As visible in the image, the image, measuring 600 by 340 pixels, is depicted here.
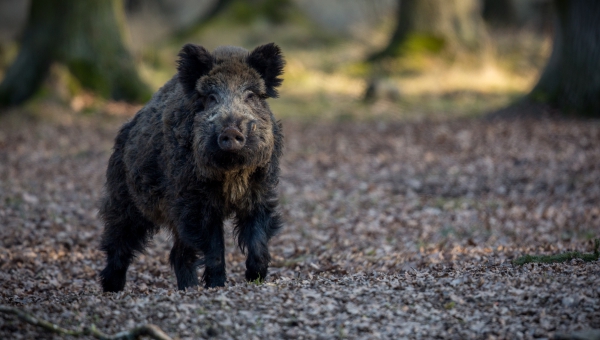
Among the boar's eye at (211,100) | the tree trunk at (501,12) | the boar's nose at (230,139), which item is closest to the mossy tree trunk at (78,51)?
the boar's eye at (211,100)

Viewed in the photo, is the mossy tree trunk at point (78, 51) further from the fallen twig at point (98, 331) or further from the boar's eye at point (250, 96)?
the fallen twig at point (98, 331)

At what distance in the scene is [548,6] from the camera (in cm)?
2598

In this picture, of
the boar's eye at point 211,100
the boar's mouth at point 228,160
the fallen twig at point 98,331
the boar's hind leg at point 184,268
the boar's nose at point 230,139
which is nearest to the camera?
the fallen twig at point 98,331

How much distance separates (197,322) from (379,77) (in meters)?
15.9

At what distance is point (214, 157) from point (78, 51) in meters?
11.7

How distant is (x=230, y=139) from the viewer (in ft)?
17.9

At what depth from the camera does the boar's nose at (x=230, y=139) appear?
5.44m

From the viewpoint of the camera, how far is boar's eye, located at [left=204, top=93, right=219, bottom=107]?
595cm

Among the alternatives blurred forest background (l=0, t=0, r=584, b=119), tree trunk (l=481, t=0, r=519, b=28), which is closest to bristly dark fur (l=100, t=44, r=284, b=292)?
blurred forest background (l=0, t=0, r=584, b=119)

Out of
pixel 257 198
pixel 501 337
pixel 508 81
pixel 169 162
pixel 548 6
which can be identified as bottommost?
pixel 501 337

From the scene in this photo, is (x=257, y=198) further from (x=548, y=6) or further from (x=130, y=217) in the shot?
(x=548, y=6)

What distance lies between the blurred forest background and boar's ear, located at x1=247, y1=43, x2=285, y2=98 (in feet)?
33.7

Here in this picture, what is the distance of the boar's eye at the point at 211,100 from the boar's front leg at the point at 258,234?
103 cm

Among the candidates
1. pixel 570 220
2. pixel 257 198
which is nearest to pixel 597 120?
pixel 570 220
